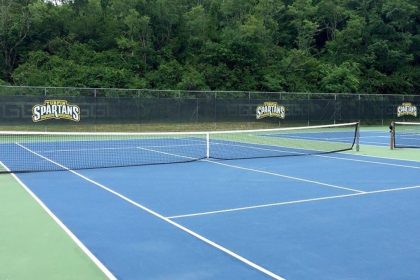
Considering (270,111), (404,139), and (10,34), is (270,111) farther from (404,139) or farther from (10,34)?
(10,34)

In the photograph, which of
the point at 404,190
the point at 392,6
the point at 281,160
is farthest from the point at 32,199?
the point at 392,6

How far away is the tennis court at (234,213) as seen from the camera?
4.87 metres

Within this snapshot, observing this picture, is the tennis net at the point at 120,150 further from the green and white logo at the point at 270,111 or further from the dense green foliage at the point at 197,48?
the dense green foliage at the point at 197,48

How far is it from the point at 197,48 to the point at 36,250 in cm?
3917

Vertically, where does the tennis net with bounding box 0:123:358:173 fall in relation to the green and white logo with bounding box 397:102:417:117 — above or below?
below

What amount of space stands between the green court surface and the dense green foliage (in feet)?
88.5

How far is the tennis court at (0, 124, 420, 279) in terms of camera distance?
192 inches

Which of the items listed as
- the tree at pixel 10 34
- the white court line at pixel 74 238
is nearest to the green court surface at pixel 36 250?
the white court line at pixel 74 238

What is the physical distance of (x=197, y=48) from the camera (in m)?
43.5

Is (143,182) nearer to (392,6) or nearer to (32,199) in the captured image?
(32,199)

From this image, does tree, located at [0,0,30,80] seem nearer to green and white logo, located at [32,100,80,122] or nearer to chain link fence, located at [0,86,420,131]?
chain link fence, located at [0,86,420,131]

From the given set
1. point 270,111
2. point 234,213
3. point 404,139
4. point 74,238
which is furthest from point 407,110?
point 74,238

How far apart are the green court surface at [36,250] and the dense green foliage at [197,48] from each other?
27.0 metres

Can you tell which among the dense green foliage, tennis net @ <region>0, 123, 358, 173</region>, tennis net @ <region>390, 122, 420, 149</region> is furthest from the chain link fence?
the dense green foliage
